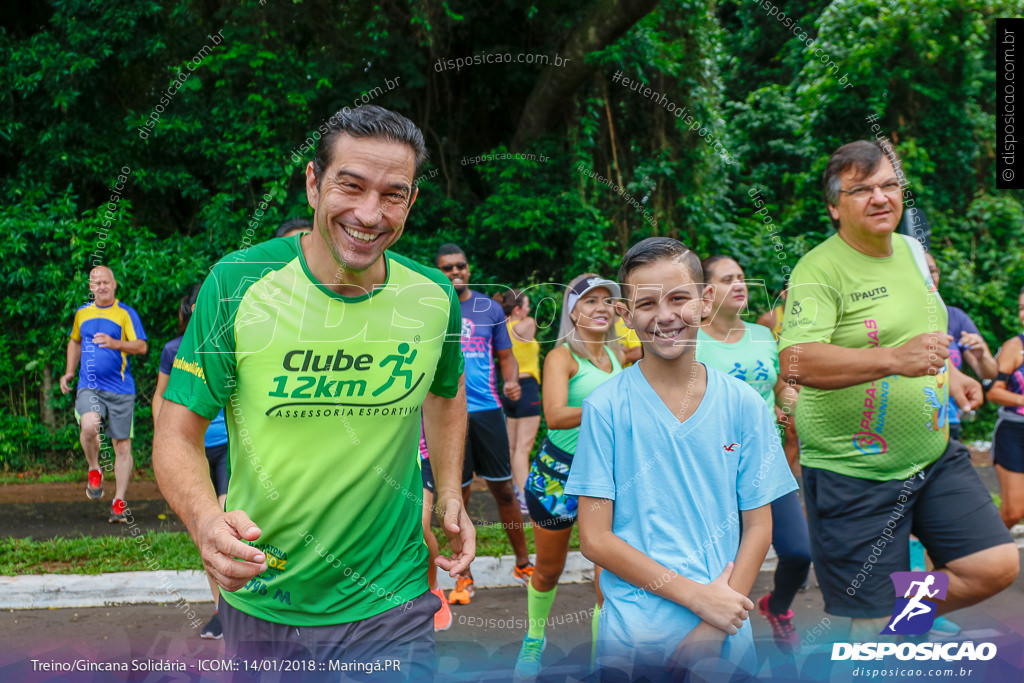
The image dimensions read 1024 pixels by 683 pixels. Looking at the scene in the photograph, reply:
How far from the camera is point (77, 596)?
5266 millimetres

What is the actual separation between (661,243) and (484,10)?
9.28 m

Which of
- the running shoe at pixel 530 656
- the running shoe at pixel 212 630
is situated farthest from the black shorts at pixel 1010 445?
the running shoe at pixel 212 630

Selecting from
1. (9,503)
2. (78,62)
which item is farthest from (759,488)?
(78,62)

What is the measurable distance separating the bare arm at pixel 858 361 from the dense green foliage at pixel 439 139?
6807mm

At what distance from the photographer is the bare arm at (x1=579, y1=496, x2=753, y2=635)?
2266 mm

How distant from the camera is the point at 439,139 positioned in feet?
38.0

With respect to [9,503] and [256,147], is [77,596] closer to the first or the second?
[9,503]

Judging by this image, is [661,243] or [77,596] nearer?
[661,243]

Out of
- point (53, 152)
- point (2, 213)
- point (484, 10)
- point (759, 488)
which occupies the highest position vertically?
point (484, 10)

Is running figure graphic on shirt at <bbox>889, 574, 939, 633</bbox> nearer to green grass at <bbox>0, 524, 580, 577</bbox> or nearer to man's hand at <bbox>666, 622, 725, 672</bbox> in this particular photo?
man's hand at <bbox>666, 622, 725, 672</bbox>

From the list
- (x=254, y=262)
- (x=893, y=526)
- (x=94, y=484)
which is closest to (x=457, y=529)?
(x=254, y=262)

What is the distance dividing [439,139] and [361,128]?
9605 mm

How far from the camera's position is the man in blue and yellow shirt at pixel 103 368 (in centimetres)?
742

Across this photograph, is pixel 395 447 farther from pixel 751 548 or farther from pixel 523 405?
pixel 523 405
